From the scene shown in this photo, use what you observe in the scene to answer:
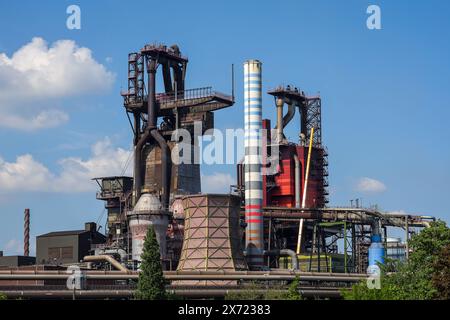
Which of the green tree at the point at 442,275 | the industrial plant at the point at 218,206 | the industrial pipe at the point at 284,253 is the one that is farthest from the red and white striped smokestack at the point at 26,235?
the green tree at the point at 442,275

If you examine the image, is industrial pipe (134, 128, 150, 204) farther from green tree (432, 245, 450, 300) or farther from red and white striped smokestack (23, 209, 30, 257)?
green tree (432, 245, 450, 300)

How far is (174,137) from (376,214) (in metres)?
29.4

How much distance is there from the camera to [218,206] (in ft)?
310

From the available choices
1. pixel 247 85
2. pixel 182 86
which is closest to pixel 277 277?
pixel 247 85

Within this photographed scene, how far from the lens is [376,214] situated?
11456 cm

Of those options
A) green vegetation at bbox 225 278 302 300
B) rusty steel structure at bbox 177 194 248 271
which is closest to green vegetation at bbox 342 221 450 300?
green vegetation at bbox 225 278 302 300

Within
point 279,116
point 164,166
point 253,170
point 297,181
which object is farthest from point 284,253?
point 279,116

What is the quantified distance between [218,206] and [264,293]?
22267 millimetres

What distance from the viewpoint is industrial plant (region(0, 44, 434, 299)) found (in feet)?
318

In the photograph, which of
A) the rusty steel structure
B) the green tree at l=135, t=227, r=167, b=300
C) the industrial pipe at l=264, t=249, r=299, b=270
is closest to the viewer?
the green tree at l=135, t=227, r=167, b=300

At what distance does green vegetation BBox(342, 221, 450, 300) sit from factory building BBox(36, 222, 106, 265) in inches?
2286

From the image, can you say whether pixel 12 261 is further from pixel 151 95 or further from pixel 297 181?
pixel 297 181

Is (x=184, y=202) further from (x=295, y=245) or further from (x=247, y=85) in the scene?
(x=295, y=245)

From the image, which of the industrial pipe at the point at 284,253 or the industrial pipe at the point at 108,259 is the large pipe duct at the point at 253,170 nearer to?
the industrial pipe at the point at 284,253
